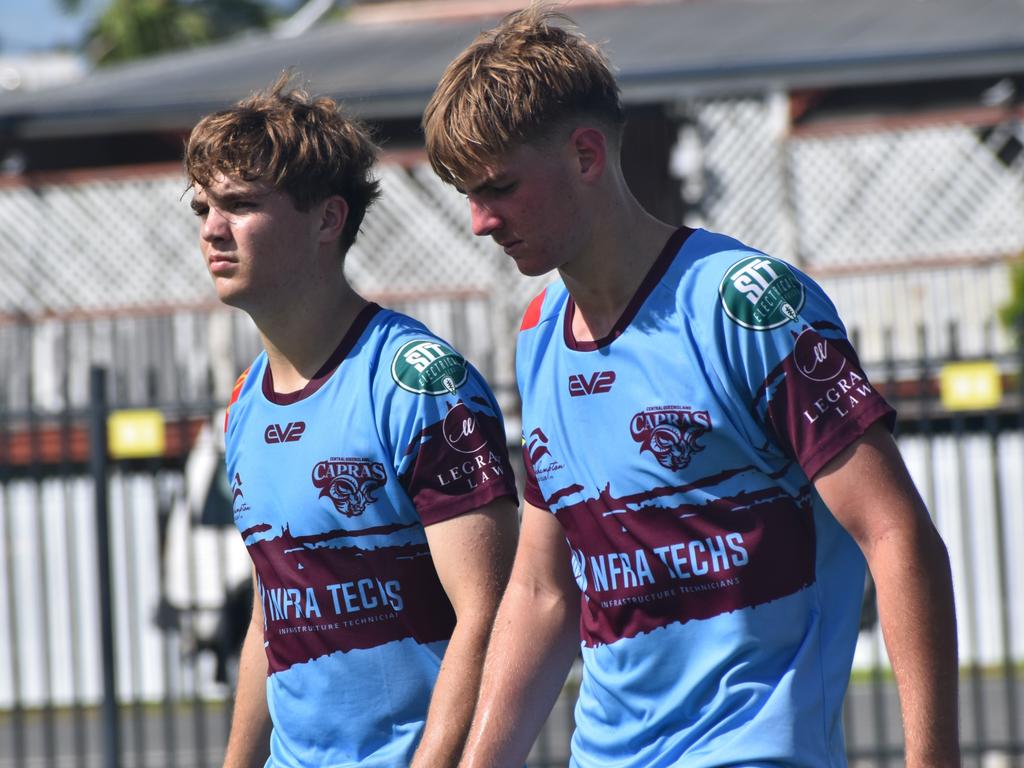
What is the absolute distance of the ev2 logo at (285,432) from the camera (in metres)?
3.07

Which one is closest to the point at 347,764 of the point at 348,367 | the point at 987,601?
the point at 348,367

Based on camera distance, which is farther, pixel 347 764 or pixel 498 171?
pixel 347 764

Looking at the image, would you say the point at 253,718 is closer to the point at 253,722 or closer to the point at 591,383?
the point at 253,722

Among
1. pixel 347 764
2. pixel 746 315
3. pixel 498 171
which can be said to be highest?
pixel 498 171

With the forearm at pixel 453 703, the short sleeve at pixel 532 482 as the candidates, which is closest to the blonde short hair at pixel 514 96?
the short sleeve at pixel 532 482

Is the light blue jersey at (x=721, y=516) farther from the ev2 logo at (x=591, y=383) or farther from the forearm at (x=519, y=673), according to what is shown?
the forearm at (x=519, y=673)

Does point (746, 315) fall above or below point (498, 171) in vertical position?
below

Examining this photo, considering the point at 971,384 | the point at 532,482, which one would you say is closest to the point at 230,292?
the point at 532,482

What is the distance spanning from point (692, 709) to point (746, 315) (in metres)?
0.63

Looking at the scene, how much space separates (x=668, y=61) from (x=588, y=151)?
1389cm

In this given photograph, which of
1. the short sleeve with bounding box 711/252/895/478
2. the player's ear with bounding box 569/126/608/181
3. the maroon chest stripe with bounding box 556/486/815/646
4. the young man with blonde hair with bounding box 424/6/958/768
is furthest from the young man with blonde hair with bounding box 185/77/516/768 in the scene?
the short sleeve with bounding box 711/252/895/478

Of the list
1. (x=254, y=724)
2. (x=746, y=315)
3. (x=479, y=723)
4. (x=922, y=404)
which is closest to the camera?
(x=746, y=315)

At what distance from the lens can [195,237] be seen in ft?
58.1

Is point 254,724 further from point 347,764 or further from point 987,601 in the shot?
point 987,601
